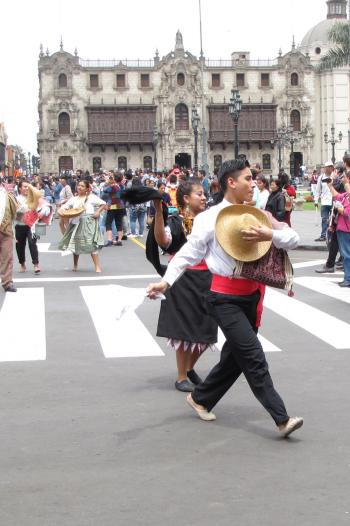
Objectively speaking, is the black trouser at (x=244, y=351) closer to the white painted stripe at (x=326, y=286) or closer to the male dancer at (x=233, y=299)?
the male dancer at (x=233, y=299)

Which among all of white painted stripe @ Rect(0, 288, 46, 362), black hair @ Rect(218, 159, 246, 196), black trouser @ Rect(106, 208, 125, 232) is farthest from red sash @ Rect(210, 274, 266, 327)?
black trouser @ Rect(106, 208, 125, 232)

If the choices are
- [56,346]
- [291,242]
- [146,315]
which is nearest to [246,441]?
[291,242]

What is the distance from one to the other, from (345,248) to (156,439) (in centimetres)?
779

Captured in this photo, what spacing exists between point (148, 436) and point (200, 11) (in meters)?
49.3

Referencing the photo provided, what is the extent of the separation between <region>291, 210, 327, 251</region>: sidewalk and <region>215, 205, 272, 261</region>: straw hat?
1335 centimetres

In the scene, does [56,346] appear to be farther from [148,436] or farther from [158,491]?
[158,491]

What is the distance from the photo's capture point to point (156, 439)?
533 cm

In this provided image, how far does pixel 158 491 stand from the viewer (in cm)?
438

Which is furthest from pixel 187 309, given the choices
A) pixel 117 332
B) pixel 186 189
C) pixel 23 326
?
pixel 23 326

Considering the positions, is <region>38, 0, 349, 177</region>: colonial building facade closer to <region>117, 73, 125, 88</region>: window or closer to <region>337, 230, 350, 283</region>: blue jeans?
<region>117, 73, 125, 88</region>: window

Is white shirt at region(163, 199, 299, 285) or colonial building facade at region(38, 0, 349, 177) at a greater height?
colonial building facade at region(38, 0, 349, 177)

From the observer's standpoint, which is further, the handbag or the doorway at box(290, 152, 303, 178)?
the doorway at box(290, 152, 303, 178)

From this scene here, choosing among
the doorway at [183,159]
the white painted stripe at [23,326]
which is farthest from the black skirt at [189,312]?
the doorway at [183,159]

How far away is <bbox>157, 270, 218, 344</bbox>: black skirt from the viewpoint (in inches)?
257
